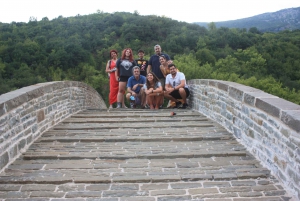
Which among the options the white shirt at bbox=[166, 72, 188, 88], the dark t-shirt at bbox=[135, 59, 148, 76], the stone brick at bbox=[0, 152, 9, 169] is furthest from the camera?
the dark t-shirt at bbox=[135, 59, 148, 76]

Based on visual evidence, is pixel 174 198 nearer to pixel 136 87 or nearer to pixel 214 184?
pixel 214 184

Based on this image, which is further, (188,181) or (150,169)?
(150,169)

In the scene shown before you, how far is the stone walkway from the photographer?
2.81 meters

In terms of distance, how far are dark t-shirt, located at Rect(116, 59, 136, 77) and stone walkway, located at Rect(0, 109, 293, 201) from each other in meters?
2.80

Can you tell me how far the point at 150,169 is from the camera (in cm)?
334

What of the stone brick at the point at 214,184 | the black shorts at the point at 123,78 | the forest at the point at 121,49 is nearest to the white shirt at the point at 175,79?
the black shorts at the point at 123,78

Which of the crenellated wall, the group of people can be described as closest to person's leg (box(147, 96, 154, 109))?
the group of people

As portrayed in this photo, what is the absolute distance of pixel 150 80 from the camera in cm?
716

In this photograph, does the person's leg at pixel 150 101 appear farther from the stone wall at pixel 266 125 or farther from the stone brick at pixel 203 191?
the stone brick at pixel 203 191

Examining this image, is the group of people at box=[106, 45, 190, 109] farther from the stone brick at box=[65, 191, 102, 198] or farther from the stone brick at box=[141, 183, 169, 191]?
the stone brick at box=[65, 191, 102, 198]

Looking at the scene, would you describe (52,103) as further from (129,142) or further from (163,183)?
(163,183)

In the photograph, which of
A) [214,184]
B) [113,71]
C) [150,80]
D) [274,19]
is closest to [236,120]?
[214,184]

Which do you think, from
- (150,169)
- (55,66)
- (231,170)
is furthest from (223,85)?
(55,66)

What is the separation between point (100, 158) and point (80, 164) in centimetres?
30
